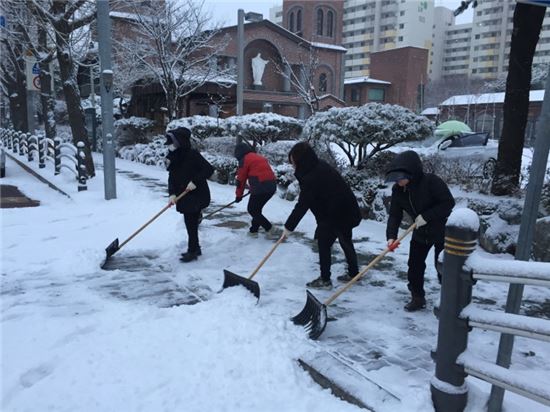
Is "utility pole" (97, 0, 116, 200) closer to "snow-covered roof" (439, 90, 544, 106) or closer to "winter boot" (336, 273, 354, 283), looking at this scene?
"winter boot" (336, 273, 354, 283)

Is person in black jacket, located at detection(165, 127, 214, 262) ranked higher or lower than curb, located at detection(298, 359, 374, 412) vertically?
higher

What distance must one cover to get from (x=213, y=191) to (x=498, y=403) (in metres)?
9.26

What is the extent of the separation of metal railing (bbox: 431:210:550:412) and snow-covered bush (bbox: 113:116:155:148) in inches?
904

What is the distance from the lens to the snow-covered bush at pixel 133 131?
79.2 ft

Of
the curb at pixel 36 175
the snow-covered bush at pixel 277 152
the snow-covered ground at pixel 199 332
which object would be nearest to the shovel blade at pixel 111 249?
the snow-covered ground at pixel 199 332

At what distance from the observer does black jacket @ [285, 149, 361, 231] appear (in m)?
4.72

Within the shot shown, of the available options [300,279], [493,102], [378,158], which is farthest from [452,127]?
[493,102]

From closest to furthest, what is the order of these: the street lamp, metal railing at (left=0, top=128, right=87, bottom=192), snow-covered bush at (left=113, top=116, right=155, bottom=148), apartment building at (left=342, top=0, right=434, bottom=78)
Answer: metal railing at (left=0, top=128, right=87, bottom=192) < the street lamp < snow-covered bush at (left=113, top=116, right=155, bottom=148) < apartment building at (left=342, top=0, right=434, bottom=78)

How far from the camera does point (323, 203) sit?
4.80 metres

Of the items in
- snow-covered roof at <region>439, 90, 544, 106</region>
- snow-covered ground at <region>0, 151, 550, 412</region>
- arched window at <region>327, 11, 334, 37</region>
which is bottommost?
snow-covered ground at <region>0, 151, 550, 412</region>

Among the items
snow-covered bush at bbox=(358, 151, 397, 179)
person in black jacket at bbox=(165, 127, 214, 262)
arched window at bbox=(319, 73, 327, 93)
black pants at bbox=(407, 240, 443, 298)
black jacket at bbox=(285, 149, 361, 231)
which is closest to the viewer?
black pants at bbox=(407, 240, 443, 298)

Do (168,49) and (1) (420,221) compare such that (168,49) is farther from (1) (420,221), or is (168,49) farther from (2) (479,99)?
(2) (479,99)

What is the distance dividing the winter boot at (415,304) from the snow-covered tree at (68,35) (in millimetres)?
10430

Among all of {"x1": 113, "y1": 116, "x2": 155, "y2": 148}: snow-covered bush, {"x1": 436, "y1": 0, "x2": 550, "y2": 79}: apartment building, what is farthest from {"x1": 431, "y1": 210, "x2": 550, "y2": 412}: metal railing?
Answer: {"x1": 436, "y1": 0, "x2": 550, "y2": 79}: apartment building
